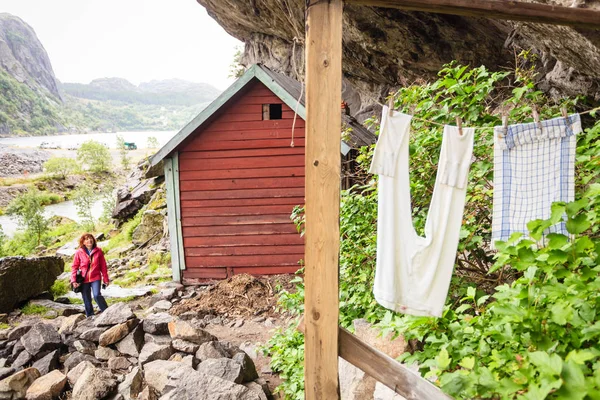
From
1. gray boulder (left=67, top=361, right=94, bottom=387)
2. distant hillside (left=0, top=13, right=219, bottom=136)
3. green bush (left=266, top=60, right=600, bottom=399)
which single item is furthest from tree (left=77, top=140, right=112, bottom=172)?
green bush (left=266, top=60, right=600, bottom=399)

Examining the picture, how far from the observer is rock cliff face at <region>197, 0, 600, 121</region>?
214 inches

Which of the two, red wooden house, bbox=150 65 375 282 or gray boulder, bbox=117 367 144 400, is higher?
red wooden house, bbox=150 65 375 282

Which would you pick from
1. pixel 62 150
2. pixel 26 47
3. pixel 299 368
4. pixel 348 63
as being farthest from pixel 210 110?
pixel 26 47

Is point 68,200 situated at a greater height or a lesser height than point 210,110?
lesser

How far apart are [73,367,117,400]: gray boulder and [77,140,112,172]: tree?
46.5 meters

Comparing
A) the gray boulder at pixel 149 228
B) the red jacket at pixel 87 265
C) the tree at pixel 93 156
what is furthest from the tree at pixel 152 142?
the red jacket at pixel 87 265

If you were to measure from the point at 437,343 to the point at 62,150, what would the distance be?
79872 mm

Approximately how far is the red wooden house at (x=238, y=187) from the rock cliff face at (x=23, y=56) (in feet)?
559

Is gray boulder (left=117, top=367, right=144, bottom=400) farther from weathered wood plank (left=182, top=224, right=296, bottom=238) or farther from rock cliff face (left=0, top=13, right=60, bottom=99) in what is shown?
rock cliff face (left=0, top=13, right=60, bottom=99)

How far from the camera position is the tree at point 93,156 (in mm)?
45562

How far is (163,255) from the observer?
13516 mm

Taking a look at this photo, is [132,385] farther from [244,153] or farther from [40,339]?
[244,153]

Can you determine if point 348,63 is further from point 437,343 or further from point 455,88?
point 437,343

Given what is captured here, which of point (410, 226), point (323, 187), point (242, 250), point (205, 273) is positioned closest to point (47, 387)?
point (323, 187)
